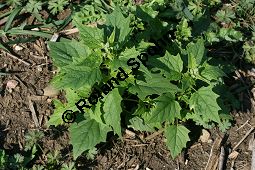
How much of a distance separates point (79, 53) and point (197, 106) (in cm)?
105

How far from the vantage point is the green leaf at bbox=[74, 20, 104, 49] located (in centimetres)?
355

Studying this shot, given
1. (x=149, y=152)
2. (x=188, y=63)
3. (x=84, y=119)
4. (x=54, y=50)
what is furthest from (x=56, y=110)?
(x=188, y=63)

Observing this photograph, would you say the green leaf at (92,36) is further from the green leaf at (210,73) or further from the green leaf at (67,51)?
the green leaf at (210,73)

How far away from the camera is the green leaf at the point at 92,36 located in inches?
140

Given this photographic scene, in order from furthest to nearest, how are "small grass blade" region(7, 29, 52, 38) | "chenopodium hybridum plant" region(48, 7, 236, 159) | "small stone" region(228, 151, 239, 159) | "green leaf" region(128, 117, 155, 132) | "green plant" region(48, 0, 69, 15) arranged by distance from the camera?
"green plant" region(48, 0, 69, 15) → "small grass blade" region(7, 29, 52, 38) → "small stone" region(228, 151, 239, 159) → "green leaf" region(128, 117, 155, 132) → "chenopodium hybridum plant" region(48, 7, 236, 159)

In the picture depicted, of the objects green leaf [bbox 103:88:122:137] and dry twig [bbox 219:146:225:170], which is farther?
dry twig [bbox 219:146:225:170]

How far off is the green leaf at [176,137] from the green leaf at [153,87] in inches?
16.2

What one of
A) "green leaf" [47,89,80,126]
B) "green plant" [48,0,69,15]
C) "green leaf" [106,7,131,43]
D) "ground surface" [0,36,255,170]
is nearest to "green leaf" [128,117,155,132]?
"ground surface" [0,36,255,170]

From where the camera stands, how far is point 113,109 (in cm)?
362

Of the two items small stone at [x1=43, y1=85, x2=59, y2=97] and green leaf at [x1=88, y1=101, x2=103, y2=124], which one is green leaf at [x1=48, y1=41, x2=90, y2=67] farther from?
small stone at [x1=43, y1=85, x2=59, y2=97]

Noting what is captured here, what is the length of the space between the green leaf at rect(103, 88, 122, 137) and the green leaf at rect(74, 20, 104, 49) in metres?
0.38

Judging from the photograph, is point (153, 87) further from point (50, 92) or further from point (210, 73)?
point (50, 92)

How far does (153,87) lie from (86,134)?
0.69 metres

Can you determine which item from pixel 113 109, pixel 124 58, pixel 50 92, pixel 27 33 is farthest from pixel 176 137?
pixel 27 33
